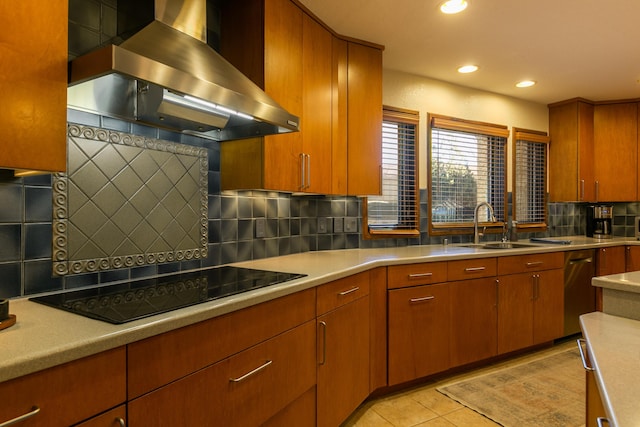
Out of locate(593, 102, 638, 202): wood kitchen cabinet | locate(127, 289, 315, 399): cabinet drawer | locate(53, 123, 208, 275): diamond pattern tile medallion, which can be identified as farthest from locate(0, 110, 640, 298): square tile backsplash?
locate(593, 102, 638, 202): wood kitchen cabinet

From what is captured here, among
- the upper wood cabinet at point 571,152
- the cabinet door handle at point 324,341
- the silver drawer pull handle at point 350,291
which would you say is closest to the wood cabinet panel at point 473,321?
the silver drawer pull handle at point 350,291

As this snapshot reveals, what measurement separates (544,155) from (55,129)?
4566mm

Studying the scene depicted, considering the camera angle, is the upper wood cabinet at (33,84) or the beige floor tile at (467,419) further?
the beige floor tile at (467,419)

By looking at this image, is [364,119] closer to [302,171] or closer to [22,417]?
[302,171]

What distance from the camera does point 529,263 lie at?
303cm

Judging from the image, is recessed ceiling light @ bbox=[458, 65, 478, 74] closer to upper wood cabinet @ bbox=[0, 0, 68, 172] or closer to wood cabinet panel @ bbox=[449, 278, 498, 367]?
wood cabinet panel @ bbox=[449, 278, 498, 367]

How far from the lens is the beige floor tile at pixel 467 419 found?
2.09m

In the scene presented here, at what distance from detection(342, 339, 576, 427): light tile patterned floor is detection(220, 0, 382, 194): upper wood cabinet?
1.36 meters

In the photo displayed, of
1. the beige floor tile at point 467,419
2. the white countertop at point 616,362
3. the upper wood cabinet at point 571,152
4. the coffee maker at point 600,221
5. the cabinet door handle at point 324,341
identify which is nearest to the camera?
the white countertop at point 616,362

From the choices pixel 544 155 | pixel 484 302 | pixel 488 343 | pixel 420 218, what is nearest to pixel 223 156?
pixel 420 218

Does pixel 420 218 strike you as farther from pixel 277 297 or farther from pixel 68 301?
pixel 68 301

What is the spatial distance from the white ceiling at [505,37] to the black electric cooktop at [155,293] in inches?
62.6

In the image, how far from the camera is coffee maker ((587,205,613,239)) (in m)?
4.29

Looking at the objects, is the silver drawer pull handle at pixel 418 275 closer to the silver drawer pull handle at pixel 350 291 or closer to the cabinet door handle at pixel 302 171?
the silver drawer pull handle at pixel 350 291
